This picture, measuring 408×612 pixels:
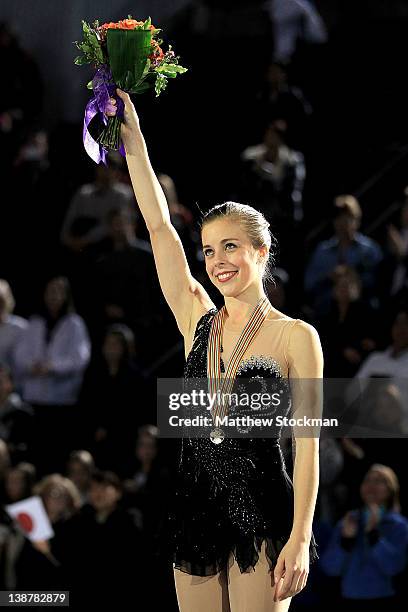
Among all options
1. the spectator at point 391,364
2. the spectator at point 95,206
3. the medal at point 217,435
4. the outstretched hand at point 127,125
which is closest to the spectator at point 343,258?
the spectator at point 391,364

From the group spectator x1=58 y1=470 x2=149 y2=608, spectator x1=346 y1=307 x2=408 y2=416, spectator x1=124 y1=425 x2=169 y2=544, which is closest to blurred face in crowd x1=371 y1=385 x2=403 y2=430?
spectator x1=346 y1=307 x2=408 y2=416

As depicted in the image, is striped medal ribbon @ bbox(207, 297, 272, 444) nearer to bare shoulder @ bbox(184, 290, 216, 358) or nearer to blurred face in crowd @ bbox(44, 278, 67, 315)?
bare shoulder @ bbox(184, 290, 216, 358)

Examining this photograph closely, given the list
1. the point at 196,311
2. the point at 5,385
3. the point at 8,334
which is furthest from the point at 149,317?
the point at 196,311

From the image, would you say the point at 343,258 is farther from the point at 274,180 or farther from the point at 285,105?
the point at 285,105

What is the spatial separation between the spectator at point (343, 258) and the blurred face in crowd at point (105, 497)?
5.63 feet

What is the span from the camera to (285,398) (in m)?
3.30

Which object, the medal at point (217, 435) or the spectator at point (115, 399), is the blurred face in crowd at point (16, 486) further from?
the medal at point (217, 435)

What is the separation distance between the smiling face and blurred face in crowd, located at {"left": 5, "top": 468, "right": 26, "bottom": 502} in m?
3.48

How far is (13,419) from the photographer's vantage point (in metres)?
7.29

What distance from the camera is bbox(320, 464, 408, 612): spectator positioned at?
585 centimetres

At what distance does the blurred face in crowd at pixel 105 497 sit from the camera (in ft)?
20.8

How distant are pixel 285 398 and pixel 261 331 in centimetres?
20

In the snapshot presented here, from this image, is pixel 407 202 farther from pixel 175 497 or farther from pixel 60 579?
pixel 175 497

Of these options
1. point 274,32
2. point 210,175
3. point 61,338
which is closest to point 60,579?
point 61,338
